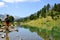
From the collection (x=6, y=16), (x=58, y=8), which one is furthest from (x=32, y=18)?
(x=6, y=16)

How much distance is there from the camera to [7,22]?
20.3 meters

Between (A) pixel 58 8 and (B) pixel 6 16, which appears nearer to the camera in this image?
(B) pixel 6 16

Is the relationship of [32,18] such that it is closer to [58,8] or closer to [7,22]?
[58,8]

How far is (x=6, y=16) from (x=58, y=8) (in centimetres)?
16578

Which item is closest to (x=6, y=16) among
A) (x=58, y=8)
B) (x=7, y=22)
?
(x=7, y=22)

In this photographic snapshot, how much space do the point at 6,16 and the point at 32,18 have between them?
16695 cm

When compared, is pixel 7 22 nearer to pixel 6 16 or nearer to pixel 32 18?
pixel 6 16

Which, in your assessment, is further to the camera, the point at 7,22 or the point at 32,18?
the point at 32,18

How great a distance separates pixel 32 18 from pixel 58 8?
26.3m

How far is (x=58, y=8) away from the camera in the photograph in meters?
183

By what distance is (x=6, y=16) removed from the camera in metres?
20.5

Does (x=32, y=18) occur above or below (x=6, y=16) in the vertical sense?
below

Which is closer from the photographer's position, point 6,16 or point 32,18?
point 6,16
